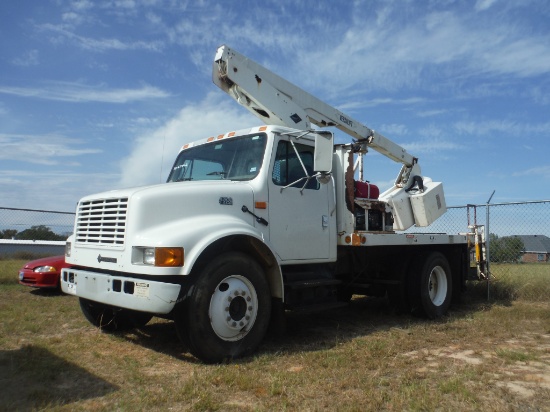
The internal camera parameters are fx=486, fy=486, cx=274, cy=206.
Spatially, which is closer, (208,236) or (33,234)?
(208,236)

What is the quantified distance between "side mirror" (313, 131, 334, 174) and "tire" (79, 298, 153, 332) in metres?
2.75

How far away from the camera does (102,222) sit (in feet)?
16.7

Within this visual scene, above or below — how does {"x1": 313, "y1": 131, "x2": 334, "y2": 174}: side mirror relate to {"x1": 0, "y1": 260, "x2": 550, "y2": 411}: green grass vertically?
above

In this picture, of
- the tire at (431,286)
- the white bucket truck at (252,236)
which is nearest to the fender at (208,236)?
the white bucket truck at (252,236)

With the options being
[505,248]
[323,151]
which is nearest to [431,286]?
[505,248]

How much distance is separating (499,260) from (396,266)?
3313 mm

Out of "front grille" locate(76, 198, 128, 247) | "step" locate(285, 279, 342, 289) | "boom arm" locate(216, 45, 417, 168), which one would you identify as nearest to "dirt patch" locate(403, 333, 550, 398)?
"step" locate(285, 279, 342, 289)

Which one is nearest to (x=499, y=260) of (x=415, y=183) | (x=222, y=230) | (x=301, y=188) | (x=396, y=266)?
(x=415, y=183)

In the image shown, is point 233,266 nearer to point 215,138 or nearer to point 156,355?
point 156,355

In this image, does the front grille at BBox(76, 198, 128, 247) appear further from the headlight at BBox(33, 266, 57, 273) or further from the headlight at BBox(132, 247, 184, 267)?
the headlight at BBox(33, 266, 57, 273)

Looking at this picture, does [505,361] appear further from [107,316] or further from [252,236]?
[107,316]

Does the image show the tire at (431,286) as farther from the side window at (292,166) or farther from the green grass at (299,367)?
the side window at (292,166)

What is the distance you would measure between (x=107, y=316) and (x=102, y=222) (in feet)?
5.21

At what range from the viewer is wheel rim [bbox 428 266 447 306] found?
792 centimetres
